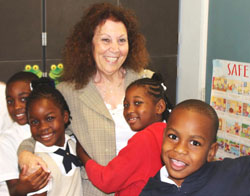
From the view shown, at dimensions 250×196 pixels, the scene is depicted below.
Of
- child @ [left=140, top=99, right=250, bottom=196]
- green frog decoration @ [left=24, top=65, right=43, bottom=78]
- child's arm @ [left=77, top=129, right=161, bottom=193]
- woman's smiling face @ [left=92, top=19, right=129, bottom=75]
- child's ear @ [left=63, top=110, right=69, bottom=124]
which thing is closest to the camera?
child @ [left=140, top=99, right=250, bottom=196]

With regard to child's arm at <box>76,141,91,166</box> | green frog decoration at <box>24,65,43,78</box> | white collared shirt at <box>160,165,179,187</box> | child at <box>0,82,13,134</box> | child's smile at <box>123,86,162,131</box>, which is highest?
green frog decoration at <box>24,65,43,78</box>

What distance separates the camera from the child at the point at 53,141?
1782 millimetres

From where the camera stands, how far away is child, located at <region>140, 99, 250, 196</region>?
1.34 metres

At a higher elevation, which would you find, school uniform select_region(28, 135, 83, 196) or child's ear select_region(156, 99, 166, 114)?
child's ear select_region(156, 99, 166, 114)

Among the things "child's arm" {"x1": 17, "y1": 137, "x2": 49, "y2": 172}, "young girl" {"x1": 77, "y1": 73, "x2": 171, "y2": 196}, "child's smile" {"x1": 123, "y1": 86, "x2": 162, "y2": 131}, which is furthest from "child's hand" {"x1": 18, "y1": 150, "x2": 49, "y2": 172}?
"child's smile" {"x1": 123, "y1": 86, "x2": 162, "y2": 131}

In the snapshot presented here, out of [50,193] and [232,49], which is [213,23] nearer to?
[232,49]

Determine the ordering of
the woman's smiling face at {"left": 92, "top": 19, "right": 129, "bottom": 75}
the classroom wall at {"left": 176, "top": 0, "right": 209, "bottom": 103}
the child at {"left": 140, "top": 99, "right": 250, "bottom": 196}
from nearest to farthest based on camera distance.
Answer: the child at {"left": 140, "top": 99, "right": 250, "bottom": 196}
the woman's smiling face at {"left": 92, "top": 19, "right": 129, "bottom": 75}
the classroom wall at {"left": 176, "top": 0, "right": 209, "bottom": 103}

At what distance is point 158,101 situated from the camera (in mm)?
1881

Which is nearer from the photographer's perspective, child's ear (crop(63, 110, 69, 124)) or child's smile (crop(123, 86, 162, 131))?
child's smile (crop(123, 86, 162, 131))

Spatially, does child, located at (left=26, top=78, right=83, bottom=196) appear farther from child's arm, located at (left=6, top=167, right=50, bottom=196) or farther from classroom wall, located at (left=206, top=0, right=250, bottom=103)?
classroom wall, located at (left=206, top=0, right=250, bottom=103)

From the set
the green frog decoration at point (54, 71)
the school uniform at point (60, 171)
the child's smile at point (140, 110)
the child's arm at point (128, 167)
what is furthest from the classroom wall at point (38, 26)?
the child's arm at point (128, 167)

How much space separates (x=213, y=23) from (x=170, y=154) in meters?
2.29

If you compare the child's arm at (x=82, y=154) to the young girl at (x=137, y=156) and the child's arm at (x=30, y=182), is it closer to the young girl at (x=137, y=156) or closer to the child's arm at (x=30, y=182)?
the young girl at (x=137, y=156)

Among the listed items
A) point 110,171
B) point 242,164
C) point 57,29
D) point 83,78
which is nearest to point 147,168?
point 110,171
